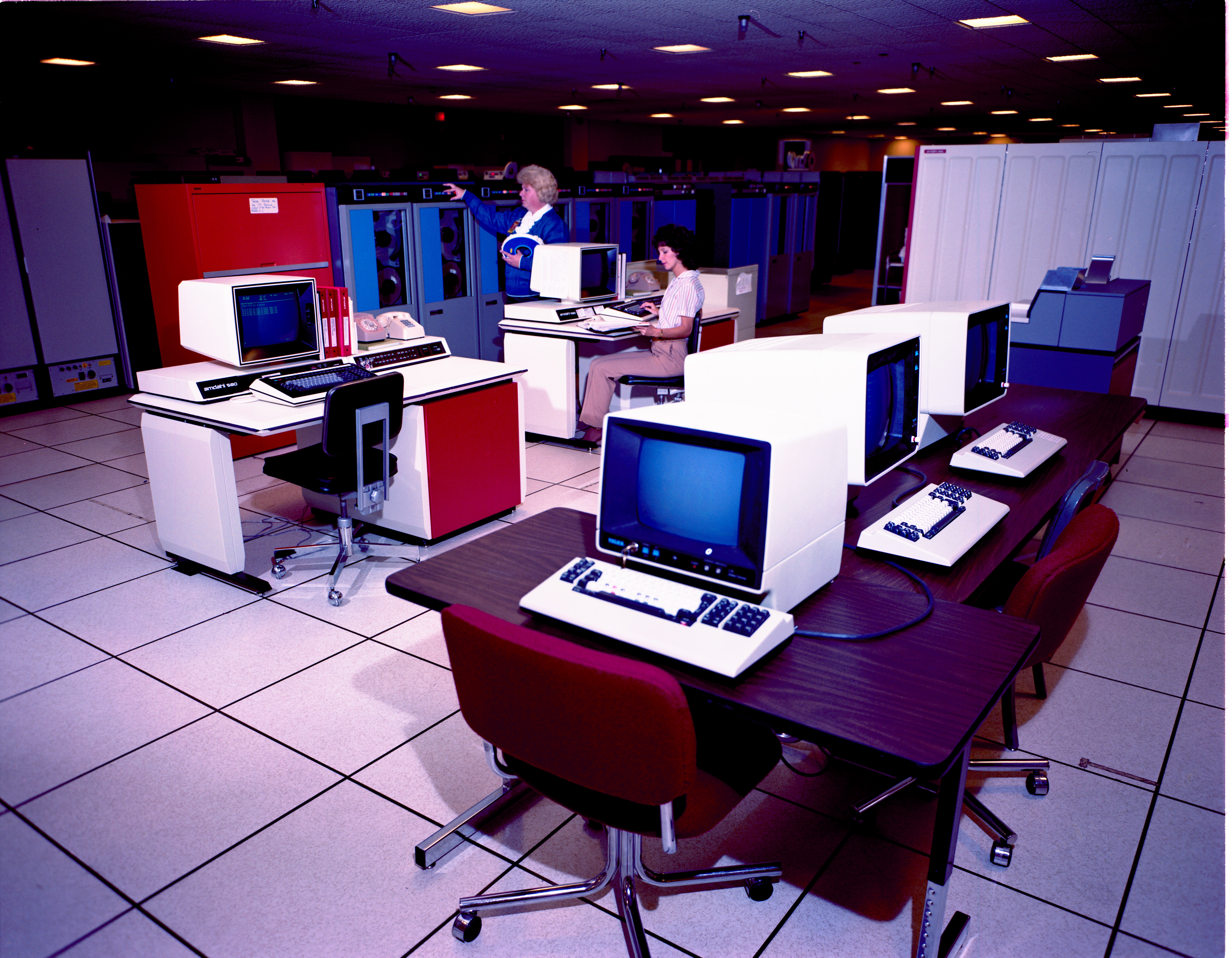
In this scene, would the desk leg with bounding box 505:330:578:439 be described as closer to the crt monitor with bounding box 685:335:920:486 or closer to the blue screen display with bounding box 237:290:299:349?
the blue screen display with bounding box 237:290:299:349

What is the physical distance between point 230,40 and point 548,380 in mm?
4510

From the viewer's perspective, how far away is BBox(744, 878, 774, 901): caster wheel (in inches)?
77.9

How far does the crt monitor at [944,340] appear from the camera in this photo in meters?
2.84

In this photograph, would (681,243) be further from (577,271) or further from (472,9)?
(472,9)

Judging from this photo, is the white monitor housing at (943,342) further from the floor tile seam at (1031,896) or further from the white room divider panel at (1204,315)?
the white room divider panel at (1204,315)

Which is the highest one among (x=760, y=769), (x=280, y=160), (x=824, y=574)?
(x=280, y=160)

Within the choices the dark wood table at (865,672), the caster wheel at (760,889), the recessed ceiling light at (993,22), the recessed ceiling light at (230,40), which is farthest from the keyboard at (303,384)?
the recessed ceiling light at (993,22)

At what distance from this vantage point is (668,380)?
4.95 m

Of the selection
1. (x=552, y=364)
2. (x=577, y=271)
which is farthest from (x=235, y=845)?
(x=577, y=271)

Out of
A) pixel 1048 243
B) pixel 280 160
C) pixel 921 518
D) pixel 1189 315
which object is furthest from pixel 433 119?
pixel 921 518

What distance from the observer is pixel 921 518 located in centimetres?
226

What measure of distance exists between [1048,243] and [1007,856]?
5.30m

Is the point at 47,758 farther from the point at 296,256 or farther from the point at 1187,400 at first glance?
the point at 1187,400

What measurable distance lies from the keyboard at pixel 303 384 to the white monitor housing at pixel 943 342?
1.94 metres
